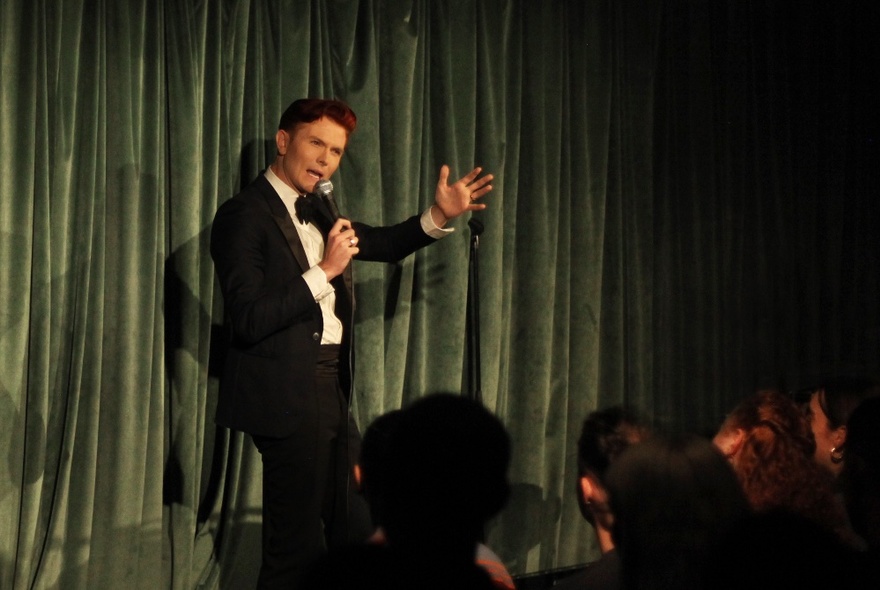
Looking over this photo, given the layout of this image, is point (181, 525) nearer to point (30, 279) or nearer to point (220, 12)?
point (30, 279)

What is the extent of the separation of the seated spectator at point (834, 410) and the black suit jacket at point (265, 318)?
145cm

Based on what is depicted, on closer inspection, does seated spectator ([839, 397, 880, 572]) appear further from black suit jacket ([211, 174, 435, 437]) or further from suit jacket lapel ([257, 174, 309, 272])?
suit jacket lapel ([257, 174, 309, 272])

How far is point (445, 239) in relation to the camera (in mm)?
4035

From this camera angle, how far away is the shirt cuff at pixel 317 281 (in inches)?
110

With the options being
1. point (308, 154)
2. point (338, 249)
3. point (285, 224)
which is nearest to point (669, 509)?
point (338, 249)

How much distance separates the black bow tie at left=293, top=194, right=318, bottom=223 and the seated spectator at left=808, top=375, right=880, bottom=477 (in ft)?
5.18

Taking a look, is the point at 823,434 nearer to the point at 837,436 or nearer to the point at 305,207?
the point at 837,436

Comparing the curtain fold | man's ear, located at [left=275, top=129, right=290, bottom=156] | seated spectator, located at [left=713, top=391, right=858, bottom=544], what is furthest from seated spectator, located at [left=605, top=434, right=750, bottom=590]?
the curtain fold

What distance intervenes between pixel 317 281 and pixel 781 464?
128 cm

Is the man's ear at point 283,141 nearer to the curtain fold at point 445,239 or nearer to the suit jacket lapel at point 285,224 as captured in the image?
the suit jacket lapel at point 285,224

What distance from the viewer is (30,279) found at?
3168 millimetres

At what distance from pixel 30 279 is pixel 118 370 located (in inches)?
15.6

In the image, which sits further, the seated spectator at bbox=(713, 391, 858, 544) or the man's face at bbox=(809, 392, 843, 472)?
the man's face at bbox=(809, 392, 843, 472)

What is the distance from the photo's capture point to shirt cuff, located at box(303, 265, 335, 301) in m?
2.79
